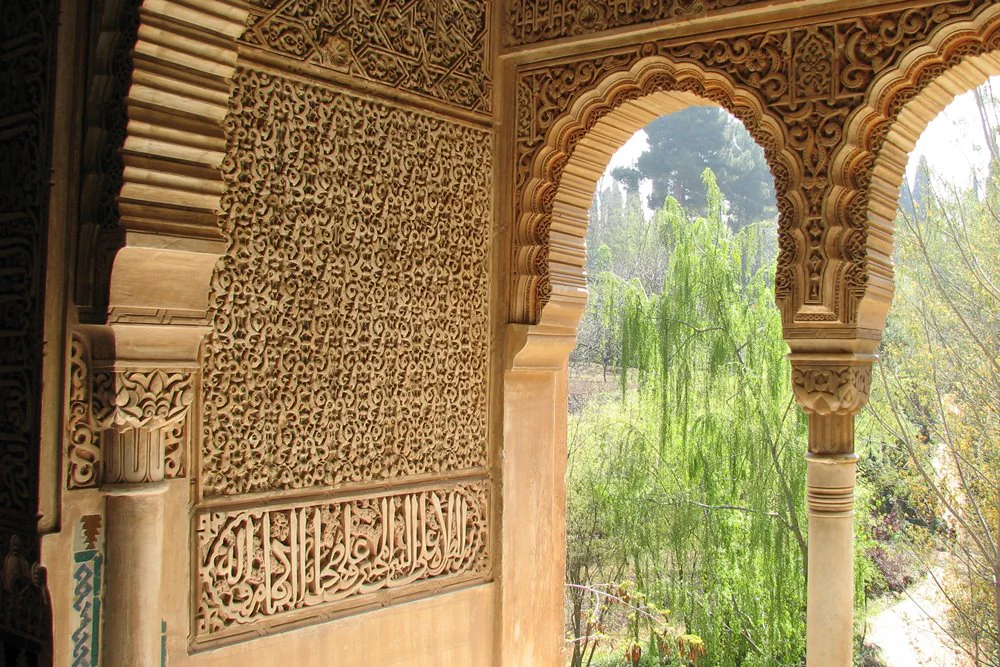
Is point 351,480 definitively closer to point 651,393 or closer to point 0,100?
point 0,100

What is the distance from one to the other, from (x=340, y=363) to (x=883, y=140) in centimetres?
190

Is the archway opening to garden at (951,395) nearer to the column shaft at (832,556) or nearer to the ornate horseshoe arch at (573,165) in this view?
the ornate horseshoe arch at (573,165)

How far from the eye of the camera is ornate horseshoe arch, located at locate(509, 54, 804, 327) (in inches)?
135

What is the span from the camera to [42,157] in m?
2.43

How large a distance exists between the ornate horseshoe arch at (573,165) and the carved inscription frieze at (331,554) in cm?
82

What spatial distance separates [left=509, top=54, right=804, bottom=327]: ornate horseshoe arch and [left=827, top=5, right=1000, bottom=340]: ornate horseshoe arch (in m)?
0.54

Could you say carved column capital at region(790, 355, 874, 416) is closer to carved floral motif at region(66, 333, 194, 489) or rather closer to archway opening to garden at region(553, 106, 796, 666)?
carved floral motif at region(66, 333, 194, 489)

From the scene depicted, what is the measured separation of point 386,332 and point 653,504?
252 inches

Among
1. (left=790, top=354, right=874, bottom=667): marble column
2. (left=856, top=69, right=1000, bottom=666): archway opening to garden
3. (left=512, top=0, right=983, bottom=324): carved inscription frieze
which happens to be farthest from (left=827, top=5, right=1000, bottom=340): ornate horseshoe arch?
(left=856, top=69, right=1000, bottom=666): archway opening to garden

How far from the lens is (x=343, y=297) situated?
3.13 m

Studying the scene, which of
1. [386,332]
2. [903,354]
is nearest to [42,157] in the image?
[386,332]

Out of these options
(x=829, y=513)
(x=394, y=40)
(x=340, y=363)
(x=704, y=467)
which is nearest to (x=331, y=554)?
(x=340, y=363)

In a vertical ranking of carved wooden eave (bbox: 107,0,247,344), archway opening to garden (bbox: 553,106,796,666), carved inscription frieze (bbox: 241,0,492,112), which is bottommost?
archway opening to garden (bbox: 553,106,796,666)

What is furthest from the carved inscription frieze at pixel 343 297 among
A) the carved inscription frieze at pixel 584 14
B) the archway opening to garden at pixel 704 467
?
the archway opening to garden at pixel 704 467
